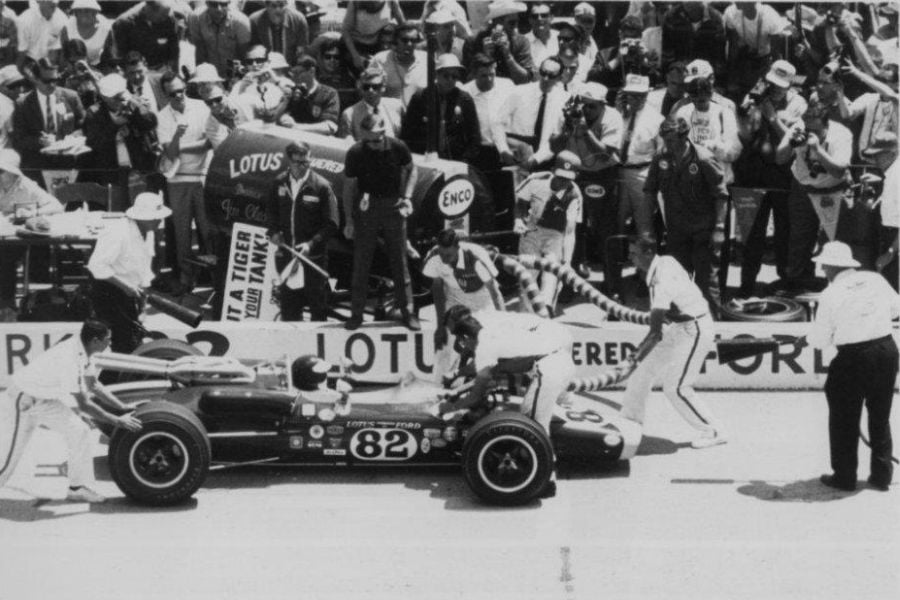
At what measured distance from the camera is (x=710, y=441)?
12.6 m

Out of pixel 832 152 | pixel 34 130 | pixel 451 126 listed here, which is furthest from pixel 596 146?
pixel 34 130

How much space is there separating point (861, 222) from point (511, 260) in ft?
12.2

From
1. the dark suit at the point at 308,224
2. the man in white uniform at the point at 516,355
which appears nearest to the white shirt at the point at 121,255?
the dark suit at the point at 308,224

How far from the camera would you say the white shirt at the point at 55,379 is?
36.2ft

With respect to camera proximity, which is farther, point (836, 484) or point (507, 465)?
point (836, 484)

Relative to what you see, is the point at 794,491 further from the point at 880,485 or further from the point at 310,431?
the point at 310,431

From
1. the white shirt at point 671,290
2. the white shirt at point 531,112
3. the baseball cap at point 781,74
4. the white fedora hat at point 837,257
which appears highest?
the baseball cap at point 781,74

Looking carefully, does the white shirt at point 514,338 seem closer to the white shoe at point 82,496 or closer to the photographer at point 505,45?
the white shoe at point 82,496

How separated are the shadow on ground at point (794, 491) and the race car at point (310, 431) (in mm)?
904

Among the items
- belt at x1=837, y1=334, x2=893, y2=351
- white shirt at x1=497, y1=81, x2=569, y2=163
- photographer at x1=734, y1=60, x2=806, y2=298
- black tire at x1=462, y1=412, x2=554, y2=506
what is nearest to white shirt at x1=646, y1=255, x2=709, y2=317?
belt at x1=837, y1=334, x2=893, y2=351

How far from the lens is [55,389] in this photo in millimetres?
11031

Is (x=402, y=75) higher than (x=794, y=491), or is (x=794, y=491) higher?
(x=402, y=75)

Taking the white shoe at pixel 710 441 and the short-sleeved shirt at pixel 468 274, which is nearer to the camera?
the white shoe at pixel 710 441

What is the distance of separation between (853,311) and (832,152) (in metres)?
4.40
